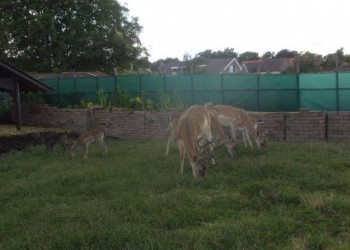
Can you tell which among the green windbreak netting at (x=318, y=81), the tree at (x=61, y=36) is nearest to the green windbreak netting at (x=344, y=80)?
the green windbreak netting at (x=318, y=81)

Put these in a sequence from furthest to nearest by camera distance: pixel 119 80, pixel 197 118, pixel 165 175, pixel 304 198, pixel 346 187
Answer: pixel 119 80 < pixel 197 118 < pixel 165 175 < pixel 346 187 < pixel 304 198

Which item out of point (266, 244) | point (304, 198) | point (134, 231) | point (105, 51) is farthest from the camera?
point (105, 51)

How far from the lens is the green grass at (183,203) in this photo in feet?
19.3

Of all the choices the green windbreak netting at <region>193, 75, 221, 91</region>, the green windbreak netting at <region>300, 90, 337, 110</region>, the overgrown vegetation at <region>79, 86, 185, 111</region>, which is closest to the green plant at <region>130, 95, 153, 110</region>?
the overgrown vegetation at <region>79, 86, 185, 111</region>

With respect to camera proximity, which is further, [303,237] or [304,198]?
[304,198]

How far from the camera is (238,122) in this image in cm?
1176

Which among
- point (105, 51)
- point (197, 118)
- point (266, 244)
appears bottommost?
point (266, 244)

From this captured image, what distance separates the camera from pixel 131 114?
16203mm

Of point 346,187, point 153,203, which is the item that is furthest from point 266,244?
point 346,187

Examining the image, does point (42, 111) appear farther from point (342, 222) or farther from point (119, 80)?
point (342, 222)

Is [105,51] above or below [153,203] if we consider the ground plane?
above

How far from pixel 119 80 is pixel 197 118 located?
10758mm

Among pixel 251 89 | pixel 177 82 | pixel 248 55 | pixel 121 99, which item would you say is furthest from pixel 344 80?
pixel 248 55

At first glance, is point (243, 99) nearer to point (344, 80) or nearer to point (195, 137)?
point (344, 80)
